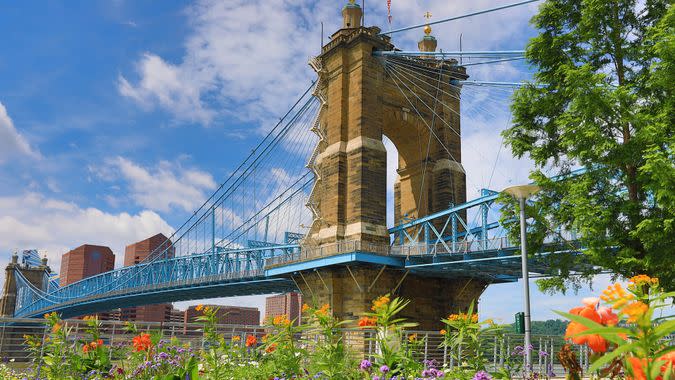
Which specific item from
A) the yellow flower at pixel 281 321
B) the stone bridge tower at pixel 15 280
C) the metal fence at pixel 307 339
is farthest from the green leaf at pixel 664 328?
the stone bridge tower at pixel 15 280

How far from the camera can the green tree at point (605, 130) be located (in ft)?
44.0

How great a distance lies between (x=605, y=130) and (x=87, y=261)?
174 meters

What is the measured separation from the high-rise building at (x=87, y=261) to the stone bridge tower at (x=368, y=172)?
150489 mm

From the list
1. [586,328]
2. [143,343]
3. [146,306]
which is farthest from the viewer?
[146,306]

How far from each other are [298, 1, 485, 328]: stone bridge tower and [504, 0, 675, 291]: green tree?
1397cm

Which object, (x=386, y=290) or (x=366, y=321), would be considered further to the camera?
(x=386, y=290)

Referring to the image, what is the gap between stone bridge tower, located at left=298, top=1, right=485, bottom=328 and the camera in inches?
1206

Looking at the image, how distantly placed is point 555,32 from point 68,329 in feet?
48.5

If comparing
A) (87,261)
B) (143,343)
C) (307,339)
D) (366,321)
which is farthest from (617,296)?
(87,261)

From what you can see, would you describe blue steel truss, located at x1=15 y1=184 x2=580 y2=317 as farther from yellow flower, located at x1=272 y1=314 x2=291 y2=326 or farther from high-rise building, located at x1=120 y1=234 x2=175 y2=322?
high-rise building, located at x1=120 y1=234 x2=175 y2=322

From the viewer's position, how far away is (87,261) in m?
169

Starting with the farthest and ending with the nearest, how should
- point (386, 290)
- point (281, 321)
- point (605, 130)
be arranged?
point (386, 290), point (605, 130), point (281, 321)

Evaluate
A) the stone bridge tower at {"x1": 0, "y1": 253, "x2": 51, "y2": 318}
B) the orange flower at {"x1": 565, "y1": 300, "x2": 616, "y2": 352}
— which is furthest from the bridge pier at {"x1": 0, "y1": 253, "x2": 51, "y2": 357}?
the orange flower at {"x1": 565, "y1": 300, "x2": 616, "y2": 352}

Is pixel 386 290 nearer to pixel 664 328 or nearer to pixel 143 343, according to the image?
pixel 143 343
